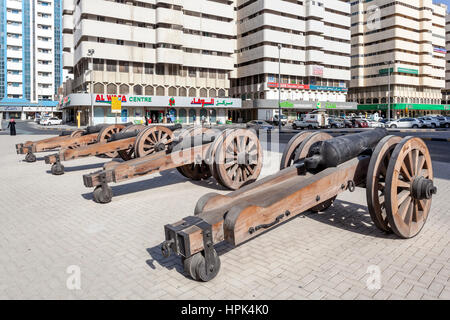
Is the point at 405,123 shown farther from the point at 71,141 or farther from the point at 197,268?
the point at 197,268

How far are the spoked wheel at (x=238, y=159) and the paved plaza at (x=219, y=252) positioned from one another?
956 millimetres

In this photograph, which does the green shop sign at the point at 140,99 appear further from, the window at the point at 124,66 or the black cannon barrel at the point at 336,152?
the black cannon barrel at the point at 336,152

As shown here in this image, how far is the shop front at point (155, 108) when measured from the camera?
159 feet

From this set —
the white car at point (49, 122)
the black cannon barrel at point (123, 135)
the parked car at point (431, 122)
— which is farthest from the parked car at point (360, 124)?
the white car at point (49, 122)

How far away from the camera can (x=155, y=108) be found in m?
54.7

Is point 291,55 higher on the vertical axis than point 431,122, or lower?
higher

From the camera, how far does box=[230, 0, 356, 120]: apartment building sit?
202 feet

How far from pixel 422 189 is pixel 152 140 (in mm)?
7385

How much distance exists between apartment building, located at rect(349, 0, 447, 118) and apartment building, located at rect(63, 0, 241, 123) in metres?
35.2

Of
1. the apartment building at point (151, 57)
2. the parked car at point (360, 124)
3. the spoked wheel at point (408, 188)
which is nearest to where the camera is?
the spoked wheel at point (408, 188)

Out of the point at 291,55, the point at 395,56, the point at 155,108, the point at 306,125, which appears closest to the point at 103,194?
the point at 306,125

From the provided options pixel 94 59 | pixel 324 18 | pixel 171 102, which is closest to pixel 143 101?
pixel 171 102

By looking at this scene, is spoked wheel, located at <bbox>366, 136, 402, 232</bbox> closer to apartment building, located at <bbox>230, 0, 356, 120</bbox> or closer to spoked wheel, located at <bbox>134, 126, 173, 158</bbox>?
spoked wheel, located at <bbox>134, 126, 173, 158</bbox>
